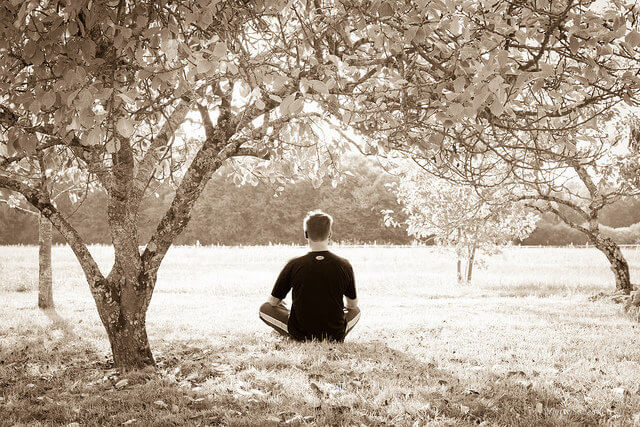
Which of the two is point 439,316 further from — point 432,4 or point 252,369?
point 432,4

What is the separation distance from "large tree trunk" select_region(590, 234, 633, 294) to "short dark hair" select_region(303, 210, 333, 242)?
37.8 feet

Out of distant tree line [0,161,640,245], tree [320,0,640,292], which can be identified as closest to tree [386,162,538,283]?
tree [320,0,640,292]

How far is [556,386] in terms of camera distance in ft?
17.6

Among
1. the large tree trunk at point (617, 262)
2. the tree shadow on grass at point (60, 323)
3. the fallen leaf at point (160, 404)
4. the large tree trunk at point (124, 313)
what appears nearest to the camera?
the fallen leaf at point (160, 404)

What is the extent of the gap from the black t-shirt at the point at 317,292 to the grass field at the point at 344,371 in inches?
10.5

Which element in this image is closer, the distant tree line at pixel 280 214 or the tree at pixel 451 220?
the tree at pixel 451 220

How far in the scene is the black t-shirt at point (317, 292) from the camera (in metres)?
6.81

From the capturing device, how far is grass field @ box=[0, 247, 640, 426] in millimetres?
4566

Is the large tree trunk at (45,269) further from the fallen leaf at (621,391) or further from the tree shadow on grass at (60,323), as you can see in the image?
the fallen leaf at (621,391)

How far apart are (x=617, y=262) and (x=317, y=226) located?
39.6 feet

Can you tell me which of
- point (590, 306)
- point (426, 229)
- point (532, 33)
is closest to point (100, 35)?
point (532, 33)

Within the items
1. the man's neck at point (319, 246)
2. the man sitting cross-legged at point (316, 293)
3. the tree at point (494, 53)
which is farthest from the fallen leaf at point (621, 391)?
the man's neck at point (319, 246)

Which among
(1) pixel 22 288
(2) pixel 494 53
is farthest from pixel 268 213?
(2) pixel 494 53

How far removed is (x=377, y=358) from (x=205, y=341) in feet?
10.2
